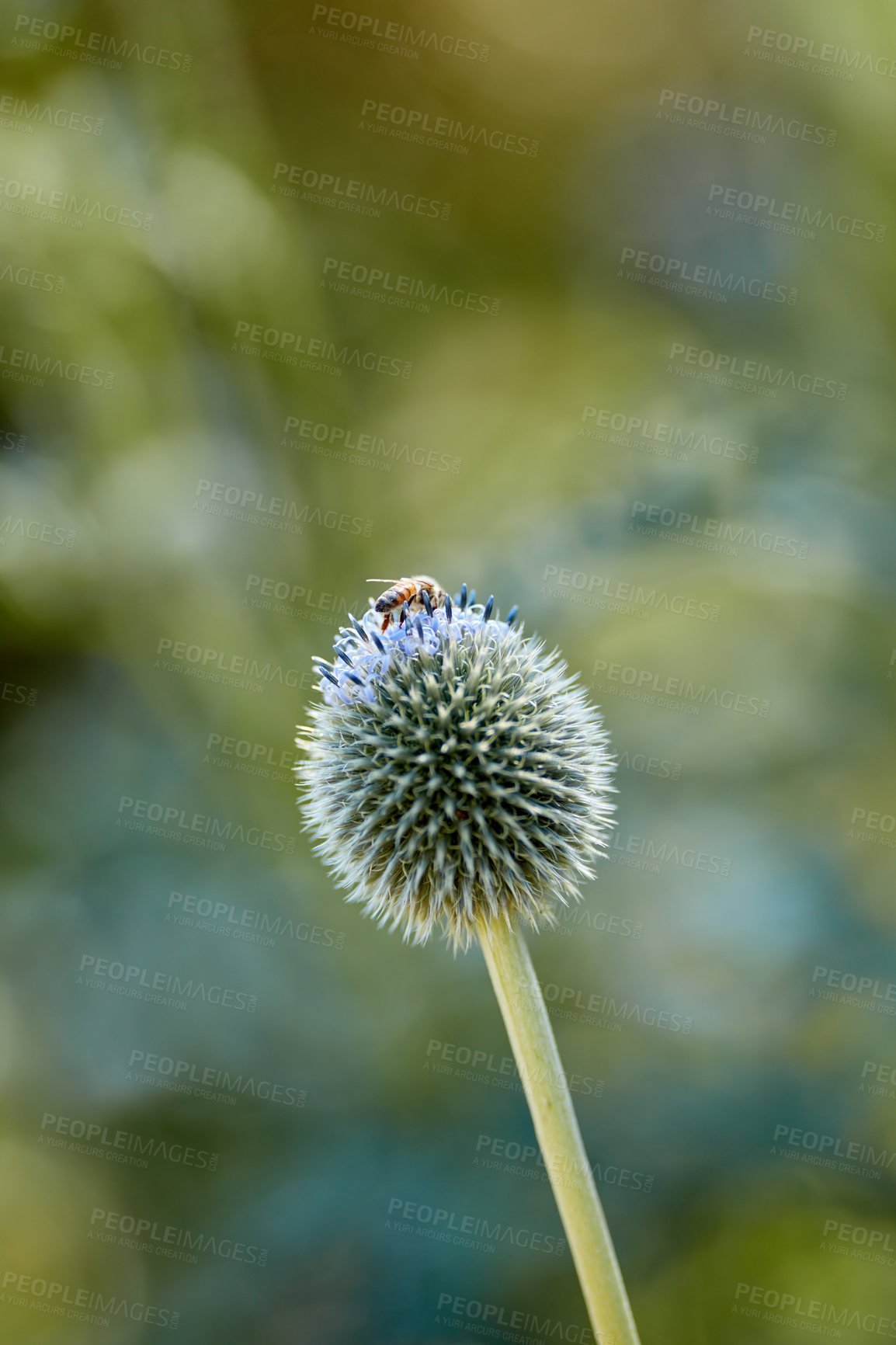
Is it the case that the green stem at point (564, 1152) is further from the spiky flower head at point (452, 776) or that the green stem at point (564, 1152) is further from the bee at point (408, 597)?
the bee at point (408, 597)

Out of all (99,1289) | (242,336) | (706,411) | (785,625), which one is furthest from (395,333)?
(99,1289)

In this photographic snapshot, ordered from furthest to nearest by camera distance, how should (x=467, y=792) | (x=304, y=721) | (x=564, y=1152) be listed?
(x=304, y=721) < (x=467, y=792) < (x=564, y=1152)

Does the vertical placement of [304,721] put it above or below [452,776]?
above

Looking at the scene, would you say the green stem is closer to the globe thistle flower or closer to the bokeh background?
the globe thistle flower

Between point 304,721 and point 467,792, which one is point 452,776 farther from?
point 304,721

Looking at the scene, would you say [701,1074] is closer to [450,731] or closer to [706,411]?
[450,731]

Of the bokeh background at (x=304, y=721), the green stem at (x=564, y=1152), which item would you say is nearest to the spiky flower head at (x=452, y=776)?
the green stem at (x=564, y=1152)

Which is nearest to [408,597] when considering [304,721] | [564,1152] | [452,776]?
[452,776]
